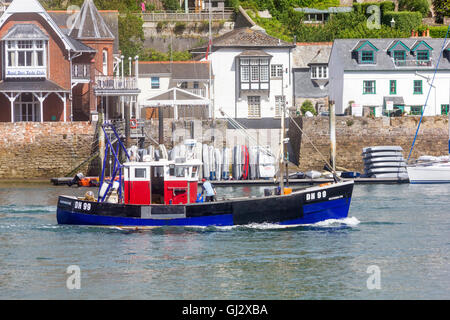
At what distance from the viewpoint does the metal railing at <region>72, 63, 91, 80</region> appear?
58.8 metres

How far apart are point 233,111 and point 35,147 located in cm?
1886

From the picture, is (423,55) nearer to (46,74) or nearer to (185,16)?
(185,16)

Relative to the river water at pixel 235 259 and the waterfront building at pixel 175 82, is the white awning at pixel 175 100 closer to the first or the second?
the waterfront building at pixel 175 82

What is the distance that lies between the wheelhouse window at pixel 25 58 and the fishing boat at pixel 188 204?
2571 cm

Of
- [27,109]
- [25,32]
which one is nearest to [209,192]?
[25,32]

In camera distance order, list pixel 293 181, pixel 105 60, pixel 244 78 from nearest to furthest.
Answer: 1. pixel 293 181
2. pixel 105 60
3. pixel 244 78

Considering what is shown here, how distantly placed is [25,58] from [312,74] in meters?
27.8

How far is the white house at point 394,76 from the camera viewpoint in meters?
64.4

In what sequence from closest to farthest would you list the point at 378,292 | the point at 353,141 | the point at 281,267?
the point at 378,292 < the point at 281,267 < the point at 353,141

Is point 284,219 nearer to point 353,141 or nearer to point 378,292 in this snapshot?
point 378,292

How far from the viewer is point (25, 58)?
56.8 meters

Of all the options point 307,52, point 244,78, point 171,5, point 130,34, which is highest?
point 171,5

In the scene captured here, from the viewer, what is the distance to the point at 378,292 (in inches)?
919
